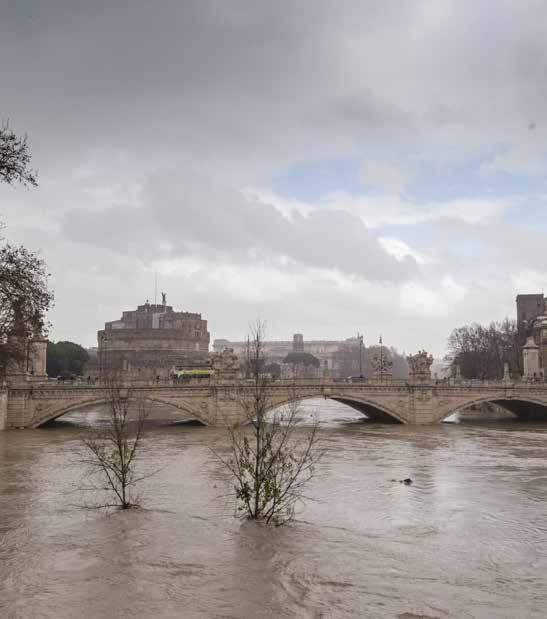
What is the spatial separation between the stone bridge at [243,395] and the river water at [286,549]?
15.5m

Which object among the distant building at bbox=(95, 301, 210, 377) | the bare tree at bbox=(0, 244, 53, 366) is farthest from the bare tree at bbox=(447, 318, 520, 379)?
the bare tree at bbox=(0, 244, 53, 366)

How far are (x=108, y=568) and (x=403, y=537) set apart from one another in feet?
26.2

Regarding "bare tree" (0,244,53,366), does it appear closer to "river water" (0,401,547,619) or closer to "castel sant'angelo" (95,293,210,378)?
"river water" (0,401,547,619)

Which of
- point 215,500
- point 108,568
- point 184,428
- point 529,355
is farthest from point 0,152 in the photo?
point 529,355

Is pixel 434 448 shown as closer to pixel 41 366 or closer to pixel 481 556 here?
pixel 481 556

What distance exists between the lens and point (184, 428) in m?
48.9

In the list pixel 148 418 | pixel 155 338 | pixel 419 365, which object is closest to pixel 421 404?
pixel 419 365

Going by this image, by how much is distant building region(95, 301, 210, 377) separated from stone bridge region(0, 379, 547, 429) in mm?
67834

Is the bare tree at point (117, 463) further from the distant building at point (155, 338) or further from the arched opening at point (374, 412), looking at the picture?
the distant building at point (155, 338)

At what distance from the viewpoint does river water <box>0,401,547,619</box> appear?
41.4 feet

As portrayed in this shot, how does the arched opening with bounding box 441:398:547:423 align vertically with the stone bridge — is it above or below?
below

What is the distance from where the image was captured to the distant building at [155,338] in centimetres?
12038

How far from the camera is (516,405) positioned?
203 ft

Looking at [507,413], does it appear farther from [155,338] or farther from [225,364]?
[155,338]
